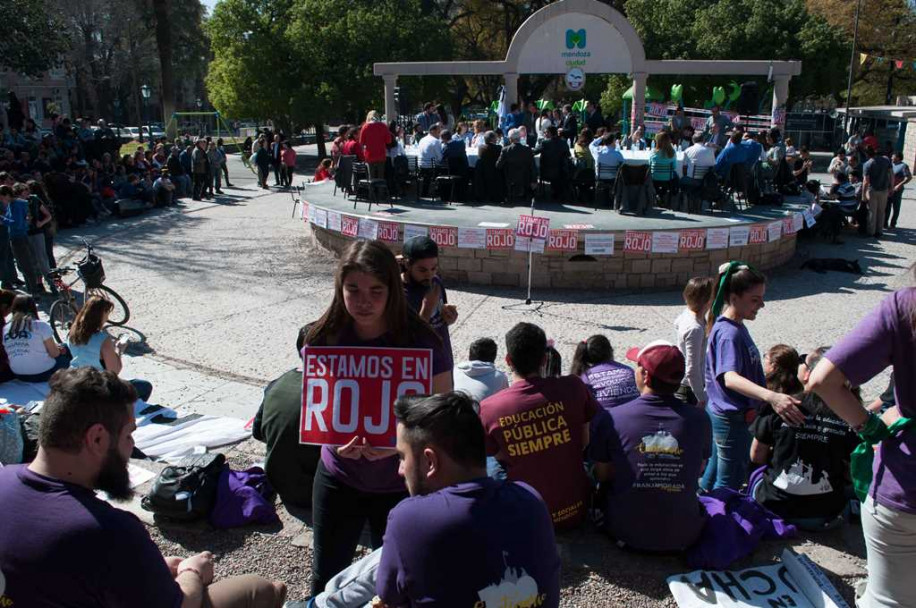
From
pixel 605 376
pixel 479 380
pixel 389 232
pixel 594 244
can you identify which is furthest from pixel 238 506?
pixel 389 232

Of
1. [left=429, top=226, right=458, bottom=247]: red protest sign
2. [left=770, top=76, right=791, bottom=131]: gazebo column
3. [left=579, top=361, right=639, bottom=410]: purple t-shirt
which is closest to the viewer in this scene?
[left=579, top=361, right=639, bottom=410]: purple t-shirt

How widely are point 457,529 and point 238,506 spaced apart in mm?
2614

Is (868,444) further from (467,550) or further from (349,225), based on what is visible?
(349,225)

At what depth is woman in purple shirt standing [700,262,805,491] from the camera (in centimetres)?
434

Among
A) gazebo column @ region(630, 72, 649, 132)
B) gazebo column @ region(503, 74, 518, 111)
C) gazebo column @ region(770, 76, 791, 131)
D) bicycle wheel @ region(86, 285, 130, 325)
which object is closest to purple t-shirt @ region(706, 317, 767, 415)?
bicycle wheel @ region(86, 285, 130, 325)

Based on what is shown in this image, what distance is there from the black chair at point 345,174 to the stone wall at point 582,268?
3.89m

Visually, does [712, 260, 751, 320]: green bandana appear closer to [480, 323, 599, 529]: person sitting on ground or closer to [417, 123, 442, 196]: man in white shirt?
[480, 323, 599, 529]: person sitting on ground

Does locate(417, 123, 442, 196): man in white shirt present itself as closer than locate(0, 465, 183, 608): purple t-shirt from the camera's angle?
No

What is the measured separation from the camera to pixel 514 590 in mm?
2236

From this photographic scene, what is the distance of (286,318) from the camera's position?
413 inches

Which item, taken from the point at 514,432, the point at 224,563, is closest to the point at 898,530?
the point at 514,432

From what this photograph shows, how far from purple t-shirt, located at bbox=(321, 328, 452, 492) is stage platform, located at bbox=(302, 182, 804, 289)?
8.76 m

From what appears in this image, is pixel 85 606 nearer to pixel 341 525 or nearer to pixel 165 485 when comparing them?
pixel 341 525

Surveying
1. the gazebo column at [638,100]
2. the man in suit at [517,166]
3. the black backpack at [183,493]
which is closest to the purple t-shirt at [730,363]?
the black backpack at [183,493]
